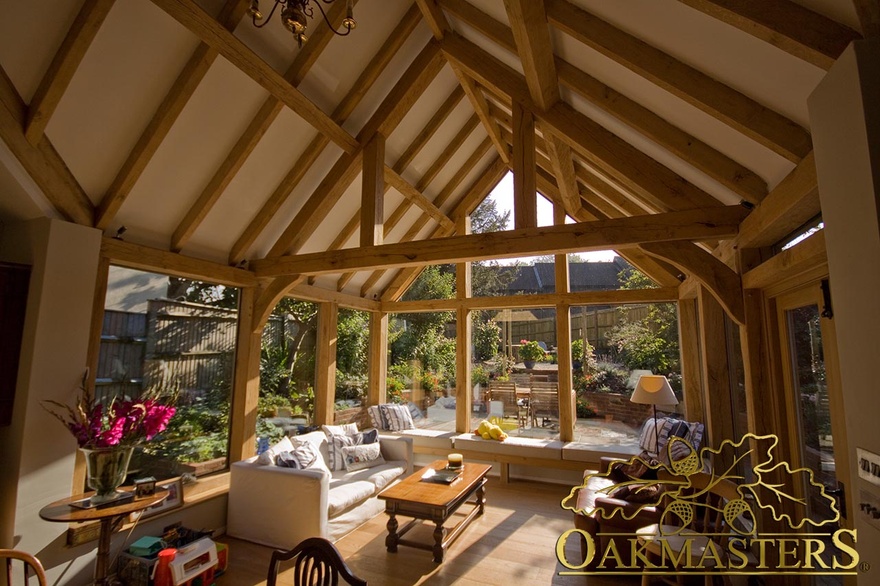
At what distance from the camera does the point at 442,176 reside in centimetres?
637

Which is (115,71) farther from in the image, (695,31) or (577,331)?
(577,331)

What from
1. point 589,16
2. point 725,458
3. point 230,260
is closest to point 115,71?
point 230,260

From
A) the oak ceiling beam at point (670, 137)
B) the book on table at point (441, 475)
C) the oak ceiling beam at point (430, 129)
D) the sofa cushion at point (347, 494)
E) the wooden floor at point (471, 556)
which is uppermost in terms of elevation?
the oak ceiling beam at point (430, 129)

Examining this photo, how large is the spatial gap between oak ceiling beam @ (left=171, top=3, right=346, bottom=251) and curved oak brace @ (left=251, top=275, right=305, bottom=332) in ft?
3.33

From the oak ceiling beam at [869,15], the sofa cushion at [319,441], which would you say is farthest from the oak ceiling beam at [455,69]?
the sofa cushion at [319,441]

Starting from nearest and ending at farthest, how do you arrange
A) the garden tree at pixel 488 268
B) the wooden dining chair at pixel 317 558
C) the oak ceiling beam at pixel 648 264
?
the wooden dining chair at pixel 317 558 → the oak ceiling beam at pixel 648 264 → the garden tree at pixel 488 268

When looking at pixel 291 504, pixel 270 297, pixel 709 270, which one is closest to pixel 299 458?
pixel 291 504

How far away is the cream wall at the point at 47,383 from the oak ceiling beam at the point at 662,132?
3.70 m

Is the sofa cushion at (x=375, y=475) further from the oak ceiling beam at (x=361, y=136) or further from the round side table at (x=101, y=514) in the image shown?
the oak ceiling beam at (x=361, y=136)

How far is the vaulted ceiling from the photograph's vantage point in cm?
221

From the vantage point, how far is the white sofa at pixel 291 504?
3.77 metres

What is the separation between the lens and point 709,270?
10.6ft

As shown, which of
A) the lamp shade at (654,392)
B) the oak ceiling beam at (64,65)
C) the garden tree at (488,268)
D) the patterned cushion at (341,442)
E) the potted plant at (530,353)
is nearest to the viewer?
the oak ceiling beam at (64,65)

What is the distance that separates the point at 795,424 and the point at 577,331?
11.1ft
